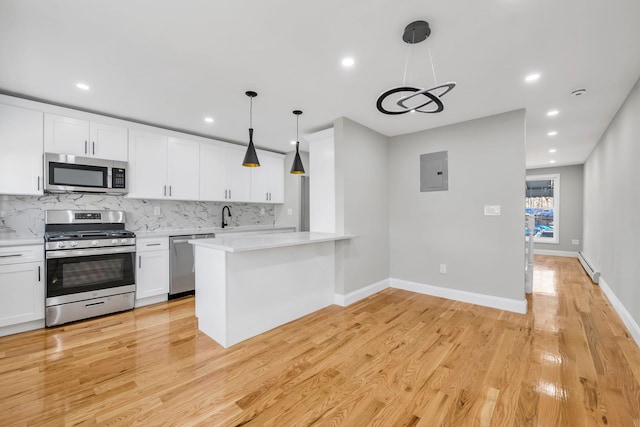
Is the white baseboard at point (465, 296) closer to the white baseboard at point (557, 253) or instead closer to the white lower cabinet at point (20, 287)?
the white lower cabinet at point (20, 287)

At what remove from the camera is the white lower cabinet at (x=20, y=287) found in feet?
9.14

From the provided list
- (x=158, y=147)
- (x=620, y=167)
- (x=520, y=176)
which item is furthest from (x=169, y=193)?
(x=620, y=167)

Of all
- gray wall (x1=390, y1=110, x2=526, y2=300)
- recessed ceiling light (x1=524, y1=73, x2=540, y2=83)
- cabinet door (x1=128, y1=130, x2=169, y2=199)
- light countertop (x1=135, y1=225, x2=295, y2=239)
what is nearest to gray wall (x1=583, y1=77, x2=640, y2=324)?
gray wall (x1=390, y1=110, x2=526, y2=300)

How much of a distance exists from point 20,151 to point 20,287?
4.74 feet

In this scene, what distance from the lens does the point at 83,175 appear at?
3352mm

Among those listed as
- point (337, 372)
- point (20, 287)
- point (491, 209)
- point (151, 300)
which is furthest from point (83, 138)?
point (491, 209)

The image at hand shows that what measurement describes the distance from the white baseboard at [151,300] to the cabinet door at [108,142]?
1.88 m

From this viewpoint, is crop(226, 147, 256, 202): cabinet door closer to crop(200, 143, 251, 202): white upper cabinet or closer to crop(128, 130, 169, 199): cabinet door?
crop(200, 143, 251, 202): white upper cabinet

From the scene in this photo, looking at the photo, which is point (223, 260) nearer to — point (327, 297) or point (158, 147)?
point (327, 297)

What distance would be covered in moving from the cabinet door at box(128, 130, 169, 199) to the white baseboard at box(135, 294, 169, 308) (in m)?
1.38

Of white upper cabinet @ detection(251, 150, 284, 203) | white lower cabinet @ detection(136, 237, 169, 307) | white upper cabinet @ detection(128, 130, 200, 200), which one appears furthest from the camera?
white upper cabinet @ detection(251, 150, 284, 203)

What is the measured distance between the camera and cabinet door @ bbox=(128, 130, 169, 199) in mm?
3738

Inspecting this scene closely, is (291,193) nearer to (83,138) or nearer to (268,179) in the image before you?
(268,179)

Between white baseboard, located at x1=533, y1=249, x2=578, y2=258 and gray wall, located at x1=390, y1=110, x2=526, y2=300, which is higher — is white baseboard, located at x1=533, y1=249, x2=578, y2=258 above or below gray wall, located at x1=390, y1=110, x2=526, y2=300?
below
